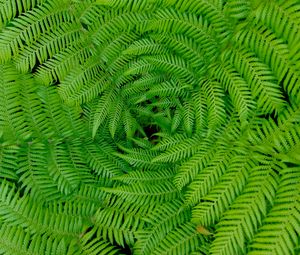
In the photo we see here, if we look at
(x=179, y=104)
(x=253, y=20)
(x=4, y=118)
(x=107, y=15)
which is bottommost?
Result: (x=4, y=118)

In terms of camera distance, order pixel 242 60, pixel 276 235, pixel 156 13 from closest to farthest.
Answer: pixel 276 235
pixel 242 60
pixel 156 13

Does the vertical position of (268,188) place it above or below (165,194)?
above

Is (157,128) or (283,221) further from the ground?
(283,221)

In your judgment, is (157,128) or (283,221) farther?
(157,128)

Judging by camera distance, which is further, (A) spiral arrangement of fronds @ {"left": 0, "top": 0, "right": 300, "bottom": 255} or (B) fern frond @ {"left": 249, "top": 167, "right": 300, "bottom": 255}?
(A) spiral arrangement of fronds @ {"left": 0, "top": 0, "right": 300, "bottom": 255}

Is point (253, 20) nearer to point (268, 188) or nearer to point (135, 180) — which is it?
point (268, 188)

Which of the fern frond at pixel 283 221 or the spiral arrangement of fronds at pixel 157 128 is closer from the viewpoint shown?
the fern frond at pixel 283 221

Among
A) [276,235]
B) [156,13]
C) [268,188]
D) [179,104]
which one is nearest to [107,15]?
[156,13]

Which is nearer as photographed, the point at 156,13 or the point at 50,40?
the point at 156,13
